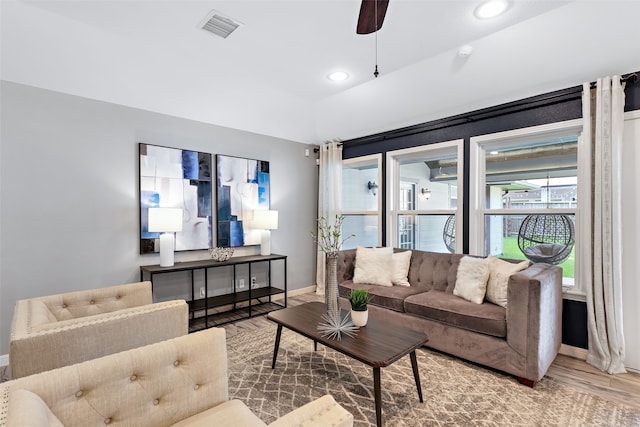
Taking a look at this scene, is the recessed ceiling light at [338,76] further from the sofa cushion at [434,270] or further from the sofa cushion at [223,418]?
the sofa cushion at [223,418]

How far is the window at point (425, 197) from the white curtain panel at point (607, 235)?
1265 millimetres

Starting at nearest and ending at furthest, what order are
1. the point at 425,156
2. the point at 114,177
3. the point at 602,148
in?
1. the point at 602,148
2. the point at 114,177
3. the point at 425,156

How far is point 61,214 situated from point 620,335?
517cm

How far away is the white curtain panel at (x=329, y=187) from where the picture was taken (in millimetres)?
5074

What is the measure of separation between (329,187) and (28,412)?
4.49 meters

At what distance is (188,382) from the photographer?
131cm

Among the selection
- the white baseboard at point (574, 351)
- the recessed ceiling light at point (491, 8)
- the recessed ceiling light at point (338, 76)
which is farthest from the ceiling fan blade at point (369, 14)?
the white baseboard at point (574, 351)

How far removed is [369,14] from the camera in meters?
1.89

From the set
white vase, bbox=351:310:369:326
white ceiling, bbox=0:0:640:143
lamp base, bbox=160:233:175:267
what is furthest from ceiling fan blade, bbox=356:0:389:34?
lamp base, bbox=160:233:175:267

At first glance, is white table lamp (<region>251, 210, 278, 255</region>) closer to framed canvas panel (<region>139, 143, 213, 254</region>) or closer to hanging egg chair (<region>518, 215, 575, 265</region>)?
framed canvas panel (<region>139, 143, 213, 254</region>)

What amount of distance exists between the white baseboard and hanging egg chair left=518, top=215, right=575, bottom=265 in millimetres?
809

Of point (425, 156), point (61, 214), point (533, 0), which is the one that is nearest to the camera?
point (533, 0)

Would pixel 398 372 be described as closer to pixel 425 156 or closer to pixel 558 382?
pixel 558 382

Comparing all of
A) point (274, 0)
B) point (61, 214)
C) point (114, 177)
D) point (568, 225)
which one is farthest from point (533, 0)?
point (61, 214)
